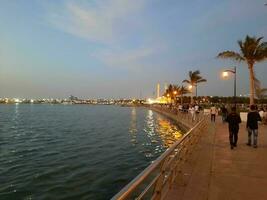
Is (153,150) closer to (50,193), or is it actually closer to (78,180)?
(78,180)

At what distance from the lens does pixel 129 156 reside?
800 inches

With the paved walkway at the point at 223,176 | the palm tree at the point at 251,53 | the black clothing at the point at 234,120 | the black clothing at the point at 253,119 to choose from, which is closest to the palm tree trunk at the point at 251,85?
the palm tree at the point at 251,53

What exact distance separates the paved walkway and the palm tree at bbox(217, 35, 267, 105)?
74.3 feet

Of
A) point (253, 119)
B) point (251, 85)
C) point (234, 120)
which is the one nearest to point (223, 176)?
→ point (234, 120)

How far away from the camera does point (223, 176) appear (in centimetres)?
844

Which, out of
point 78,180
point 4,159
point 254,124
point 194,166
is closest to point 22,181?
point 78,180

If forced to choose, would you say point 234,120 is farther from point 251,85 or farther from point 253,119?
point 251,85

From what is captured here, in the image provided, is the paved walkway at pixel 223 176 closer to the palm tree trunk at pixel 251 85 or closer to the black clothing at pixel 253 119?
the black clothing at pixel 253 119

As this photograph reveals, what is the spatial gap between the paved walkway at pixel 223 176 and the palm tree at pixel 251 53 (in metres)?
22.6

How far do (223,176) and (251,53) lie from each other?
27755mm

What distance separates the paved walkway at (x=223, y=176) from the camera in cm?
675

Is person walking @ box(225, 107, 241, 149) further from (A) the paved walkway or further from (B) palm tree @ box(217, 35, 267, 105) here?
(B) palm tree @ box(217, 35, 267, 105)

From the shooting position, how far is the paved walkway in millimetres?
6750

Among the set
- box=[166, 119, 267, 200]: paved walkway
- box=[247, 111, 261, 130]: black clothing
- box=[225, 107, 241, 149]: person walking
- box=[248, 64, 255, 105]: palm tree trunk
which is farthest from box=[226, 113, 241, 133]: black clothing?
box=[248, 64, 255, 105]: palm tree trunk
